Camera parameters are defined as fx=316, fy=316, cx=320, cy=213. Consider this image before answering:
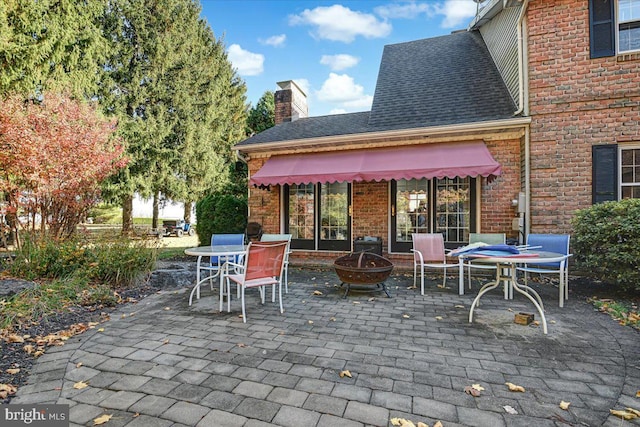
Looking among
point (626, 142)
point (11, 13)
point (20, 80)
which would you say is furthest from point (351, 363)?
point (11, 13)

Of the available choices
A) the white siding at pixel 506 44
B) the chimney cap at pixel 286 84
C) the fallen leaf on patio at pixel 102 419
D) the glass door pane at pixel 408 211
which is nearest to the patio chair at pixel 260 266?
the fallen leaf on patio at pixel 102 419

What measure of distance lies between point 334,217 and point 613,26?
7758 mm

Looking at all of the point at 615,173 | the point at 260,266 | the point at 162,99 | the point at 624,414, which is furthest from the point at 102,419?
the point at 162,99

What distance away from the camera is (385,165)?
791cm

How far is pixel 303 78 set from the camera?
1417cm

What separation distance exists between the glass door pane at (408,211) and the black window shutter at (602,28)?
14.9 ft

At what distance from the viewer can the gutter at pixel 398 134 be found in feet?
24.8

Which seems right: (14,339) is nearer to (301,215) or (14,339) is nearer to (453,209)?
(301,215)

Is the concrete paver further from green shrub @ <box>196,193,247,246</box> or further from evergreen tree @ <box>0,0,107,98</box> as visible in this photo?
evergreen tree @ <box>0,0,107,98</box>

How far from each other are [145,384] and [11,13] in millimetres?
16739

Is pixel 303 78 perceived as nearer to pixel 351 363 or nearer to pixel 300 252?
pixel 300 252

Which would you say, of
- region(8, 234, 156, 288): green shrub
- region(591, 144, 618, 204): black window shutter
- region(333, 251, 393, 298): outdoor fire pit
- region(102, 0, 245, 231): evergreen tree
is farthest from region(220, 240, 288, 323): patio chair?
region(102, 0, 245, 231): evergreen tree

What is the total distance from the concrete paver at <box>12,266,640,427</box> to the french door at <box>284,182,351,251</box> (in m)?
4.62

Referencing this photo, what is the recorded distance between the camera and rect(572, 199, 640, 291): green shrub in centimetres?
519
